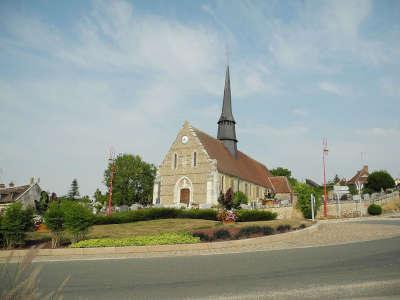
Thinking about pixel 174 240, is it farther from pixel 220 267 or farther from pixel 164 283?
pixel 164 283

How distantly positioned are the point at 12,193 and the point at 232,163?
125 feet

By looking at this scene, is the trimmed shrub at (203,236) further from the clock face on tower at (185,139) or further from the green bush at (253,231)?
the clock face on tower at (185,139)

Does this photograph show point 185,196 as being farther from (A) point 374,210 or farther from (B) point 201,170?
(A) point 374,210

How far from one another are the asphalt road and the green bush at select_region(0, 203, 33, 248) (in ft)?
19.0

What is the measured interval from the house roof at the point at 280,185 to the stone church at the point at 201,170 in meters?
8.48

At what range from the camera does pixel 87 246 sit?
567 inches

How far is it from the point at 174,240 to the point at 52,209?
6.70 m

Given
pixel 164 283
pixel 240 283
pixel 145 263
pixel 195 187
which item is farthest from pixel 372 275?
pixel 195 187

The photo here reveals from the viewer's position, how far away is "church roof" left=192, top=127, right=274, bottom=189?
138ft

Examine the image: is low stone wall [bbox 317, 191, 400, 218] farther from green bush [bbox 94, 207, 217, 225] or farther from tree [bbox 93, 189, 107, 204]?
tree [bbox 93, 189, 107, 204]

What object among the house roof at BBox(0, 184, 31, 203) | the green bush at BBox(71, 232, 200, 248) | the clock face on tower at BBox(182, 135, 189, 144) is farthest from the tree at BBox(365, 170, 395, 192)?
the house roof at BBox(0, 184, 31, 203)

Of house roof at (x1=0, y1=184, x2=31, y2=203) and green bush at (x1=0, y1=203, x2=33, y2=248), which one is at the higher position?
house roof at (x1=0, y1=184, x2=31, y2=203)

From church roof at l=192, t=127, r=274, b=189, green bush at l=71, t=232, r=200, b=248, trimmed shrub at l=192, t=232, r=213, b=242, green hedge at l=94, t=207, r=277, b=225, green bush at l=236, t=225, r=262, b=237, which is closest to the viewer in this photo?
green bush at l=71, t=232, r=200, b=248

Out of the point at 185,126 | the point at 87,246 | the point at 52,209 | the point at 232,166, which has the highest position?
the point at 185,126
